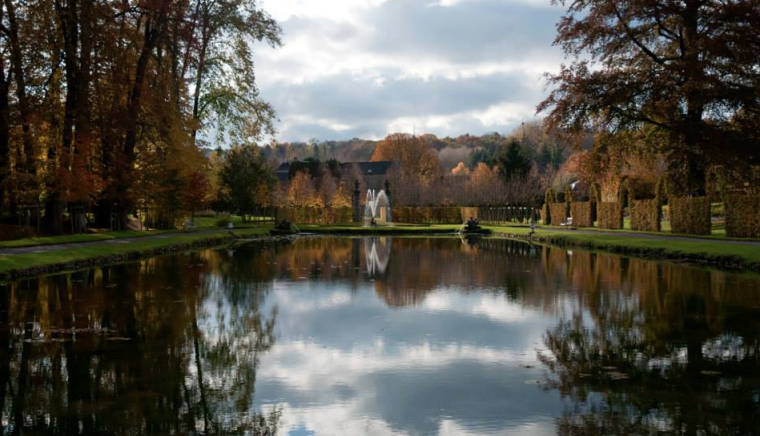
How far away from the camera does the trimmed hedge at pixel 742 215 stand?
24172mm

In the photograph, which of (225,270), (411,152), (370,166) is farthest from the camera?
(370,166)

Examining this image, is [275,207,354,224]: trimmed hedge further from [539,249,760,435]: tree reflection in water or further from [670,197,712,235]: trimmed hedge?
[539,249,760,435]: tree reflection in water

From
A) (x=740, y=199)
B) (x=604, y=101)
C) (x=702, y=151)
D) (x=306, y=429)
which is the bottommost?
(x=306, y=429)

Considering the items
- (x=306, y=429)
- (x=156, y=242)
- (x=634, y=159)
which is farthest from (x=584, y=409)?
(x=634, y=159)

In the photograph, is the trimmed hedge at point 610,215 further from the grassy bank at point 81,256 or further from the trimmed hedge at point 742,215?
the grassy bank at point 81,256

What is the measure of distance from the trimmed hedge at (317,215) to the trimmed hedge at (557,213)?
665 inches

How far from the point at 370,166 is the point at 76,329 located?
3751 inches

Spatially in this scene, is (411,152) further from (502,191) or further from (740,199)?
(740,199)

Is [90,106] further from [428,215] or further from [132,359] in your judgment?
[428,215]

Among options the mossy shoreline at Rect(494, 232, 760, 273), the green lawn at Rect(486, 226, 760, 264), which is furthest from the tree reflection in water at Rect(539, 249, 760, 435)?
the green lawn at Rect(486, 226, 760, 264)

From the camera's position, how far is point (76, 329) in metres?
9.24

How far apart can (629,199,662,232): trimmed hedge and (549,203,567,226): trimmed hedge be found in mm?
12098

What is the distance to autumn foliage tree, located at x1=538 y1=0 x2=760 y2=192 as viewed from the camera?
24125mm

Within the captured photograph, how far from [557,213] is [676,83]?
24.3 meters
